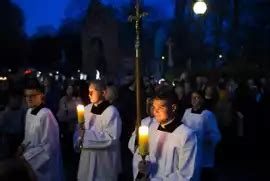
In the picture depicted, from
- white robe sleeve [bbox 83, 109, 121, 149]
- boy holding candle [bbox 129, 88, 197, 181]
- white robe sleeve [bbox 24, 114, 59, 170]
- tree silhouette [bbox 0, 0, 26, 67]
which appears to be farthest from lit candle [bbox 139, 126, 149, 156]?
tree silhouette [bbox 0, 0, 26, 67]

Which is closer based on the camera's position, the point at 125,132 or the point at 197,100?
the point at 197,100

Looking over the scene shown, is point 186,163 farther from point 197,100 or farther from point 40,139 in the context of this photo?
point 197,100

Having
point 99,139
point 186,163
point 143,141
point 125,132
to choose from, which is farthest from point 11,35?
point 143,141

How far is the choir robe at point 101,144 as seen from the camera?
8.55 meters

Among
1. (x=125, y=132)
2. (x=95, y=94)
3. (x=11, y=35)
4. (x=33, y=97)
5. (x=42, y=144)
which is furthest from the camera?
(x=11, y=35)

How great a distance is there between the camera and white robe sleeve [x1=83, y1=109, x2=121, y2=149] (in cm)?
853

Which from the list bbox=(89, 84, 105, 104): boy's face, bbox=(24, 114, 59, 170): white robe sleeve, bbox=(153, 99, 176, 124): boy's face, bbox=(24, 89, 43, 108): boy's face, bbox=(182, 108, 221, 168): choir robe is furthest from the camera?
bbox=(182, 108, 221, 168): choir robe

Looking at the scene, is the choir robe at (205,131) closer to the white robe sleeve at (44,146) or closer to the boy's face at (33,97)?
the white robe sleeve at (44,146)

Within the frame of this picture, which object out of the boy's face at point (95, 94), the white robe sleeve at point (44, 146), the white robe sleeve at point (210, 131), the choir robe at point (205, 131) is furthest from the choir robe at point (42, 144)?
the white robe sleeve at point (210, 131)

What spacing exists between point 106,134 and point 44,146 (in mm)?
872

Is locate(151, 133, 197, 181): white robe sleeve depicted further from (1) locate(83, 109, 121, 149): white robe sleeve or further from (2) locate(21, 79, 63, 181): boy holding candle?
(1) locate(83, 109, 121, 149): white robe sleeve

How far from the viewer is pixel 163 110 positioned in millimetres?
6086

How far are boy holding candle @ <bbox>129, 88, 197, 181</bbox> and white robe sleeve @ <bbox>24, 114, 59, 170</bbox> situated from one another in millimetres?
2248

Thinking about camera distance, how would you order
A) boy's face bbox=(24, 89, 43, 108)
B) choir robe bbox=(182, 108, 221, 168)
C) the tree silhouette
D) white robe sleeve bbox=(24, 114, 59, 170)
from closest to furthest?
1. white robe sleeve bbox=(24, 114, 59, 170)
2. boy's face bbox=(24, 89, 43, 108)
3. choir robe bbox=(182, 108, 221, 168)
4. the tree silhouette
